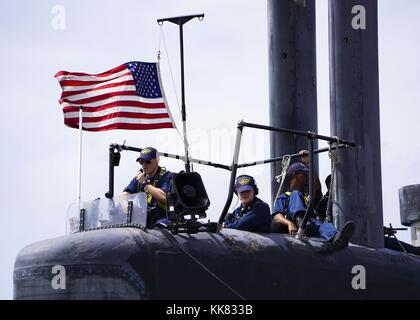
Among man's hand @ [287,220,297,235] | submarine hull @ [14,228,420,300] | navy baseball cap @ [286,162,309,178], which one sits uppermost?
navy baseball cap @ [286,162,309,178]

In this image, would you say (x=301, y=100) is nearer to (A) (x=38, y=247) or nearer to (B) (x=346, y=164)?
(B) (x=346, y=164)

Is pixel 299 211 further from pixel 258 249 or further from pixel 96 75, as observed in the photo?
pixel 96 75

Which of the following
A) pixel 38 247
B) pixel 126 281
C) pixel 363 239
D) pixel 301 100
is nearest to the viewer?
pixel 126 281

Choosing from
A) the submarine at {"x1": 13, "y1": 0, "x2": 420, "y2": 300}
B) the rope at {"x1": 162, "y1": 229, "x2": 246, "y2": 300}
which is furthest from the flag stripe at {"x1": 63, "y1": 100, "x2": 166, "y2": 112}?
the rope at {"x1": 162, "y1": 229, "x2": 246, "y2": 300}

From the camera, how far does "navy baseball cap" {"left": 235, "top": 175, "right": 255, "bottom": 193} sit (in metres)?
13.0

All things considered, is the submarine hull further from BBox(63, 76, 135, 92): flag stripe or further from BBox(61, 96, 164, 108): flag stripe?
BBox(63, 76, 135, 92): flag stripe

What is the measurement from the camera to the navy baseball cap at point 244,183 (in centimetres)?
1301

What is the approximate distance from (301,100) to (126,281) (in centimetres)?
528

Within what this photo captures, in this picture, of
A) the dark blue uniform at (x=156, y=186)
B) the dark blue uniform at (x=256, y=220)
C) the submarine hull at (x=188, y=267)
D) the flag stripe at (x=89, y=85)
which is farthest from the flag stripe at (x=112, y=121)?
the submarine hull at (x=188, y=267)

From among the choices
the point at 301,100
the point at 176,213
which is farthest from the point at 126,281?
the point at 301,100

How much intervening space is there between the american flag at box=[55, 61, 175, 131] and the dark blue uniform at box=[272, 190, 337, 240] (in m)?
3.28

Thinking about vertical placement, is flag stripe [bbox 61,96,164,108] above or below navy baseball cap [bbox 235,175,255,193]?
above

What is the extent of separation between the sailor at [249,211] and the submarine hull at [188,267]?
294 millimetres
